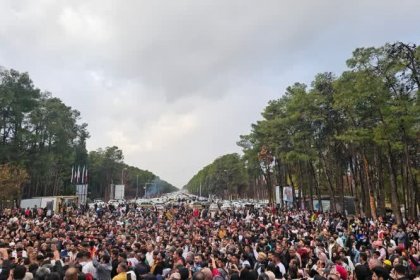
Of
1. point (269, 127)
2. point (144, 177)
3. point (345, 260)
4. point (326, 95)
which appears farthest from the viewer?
point (144, 177)

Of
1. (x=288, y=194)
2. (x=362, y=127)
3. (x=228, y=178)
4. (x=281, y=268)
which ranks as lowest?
(x=281, y=268)

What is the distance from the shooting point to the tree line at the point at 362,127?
84.6 ft

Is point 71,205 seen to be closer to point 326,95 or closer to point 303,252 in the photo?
point 326,95

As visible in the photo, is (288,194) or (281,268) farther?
(288,194)

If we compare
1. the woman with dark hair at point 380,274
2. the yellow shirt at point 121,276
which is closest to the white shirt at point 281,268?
the woman with dark hair at point 380,274

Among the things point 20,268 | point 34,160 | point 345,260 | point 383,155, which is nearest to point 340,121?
point 383,155

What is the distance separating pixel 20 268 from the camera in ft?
23.7

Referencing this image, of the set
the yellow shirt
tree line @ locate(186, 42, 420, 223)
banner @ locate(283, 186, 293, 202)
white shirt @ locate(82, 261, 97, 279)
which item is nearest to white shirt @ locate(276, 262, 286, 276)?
the yellow shirt

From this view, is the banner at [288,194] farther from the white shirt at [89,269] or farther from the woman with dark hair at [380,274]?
the woman with dark hair at [380,274]

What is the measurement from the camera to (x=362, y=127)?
100ft

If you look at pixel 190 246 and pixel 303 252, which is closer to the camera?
pixel 303 252

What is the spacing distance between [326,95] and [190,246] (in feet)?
78.3

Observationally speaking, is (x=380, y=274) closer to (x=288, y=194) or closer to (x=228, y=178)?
(x=288, y=194)

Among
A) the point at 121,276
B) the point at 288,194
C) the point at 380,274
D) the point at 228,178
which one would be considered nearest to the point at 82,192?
the point at 288,194
